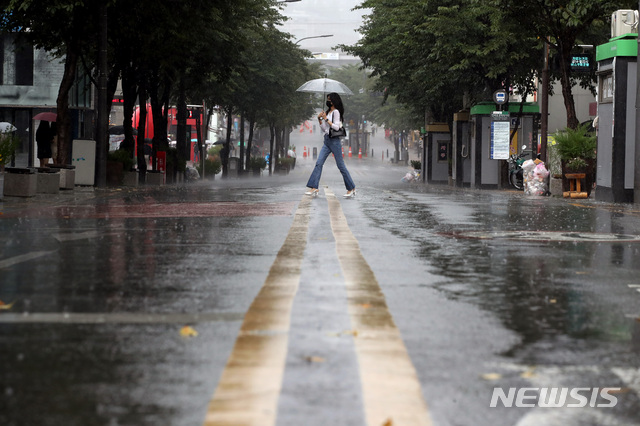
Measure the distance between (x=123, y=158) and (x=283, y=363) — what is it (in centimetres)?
2778

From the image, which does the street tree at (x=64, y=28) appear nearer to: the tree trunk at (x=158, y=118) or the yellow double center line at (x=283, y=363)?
the tree trunk at (x=158, y=118)

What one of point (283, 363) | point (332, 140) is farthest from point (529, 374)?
point (332, 140)

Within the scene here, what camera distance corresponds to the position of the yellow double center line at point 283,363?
3.92m

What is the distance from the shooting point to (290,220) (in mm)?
14234

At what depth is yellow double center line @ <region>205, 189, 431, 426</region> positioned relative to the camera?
3.92m

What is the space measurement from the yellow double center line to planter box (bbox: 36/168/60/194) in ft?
48.4

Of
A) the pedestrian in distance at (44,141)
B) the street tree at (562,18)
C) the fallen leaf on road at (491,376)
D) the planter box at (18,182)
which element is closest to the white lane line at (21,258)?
the fallen leaf on road at (491,376)

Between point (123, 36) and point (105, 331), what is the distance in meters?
25.7

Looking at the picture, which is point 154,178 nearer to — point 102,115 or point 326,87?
point 326,87

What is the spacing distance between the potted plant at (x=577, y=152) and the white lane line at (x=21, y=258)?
17.3 meters

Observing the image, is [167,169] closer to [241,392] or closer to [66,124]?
[66,124]

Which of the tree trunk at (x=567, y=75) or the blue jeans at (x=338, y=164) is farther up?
the tree trunk at (x=567, y=75)

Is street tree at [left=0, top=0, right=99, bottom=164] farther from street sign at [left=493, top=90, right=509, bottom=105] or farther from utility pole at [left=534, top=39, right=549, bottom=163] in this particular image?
street sign at [left=493, top=90, right=509, bottom=105]

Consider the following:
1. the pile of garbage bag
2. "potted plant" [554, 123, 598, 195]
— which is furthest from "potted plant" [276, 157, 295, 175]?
"potted plant" [554, 123, 598, 195]
